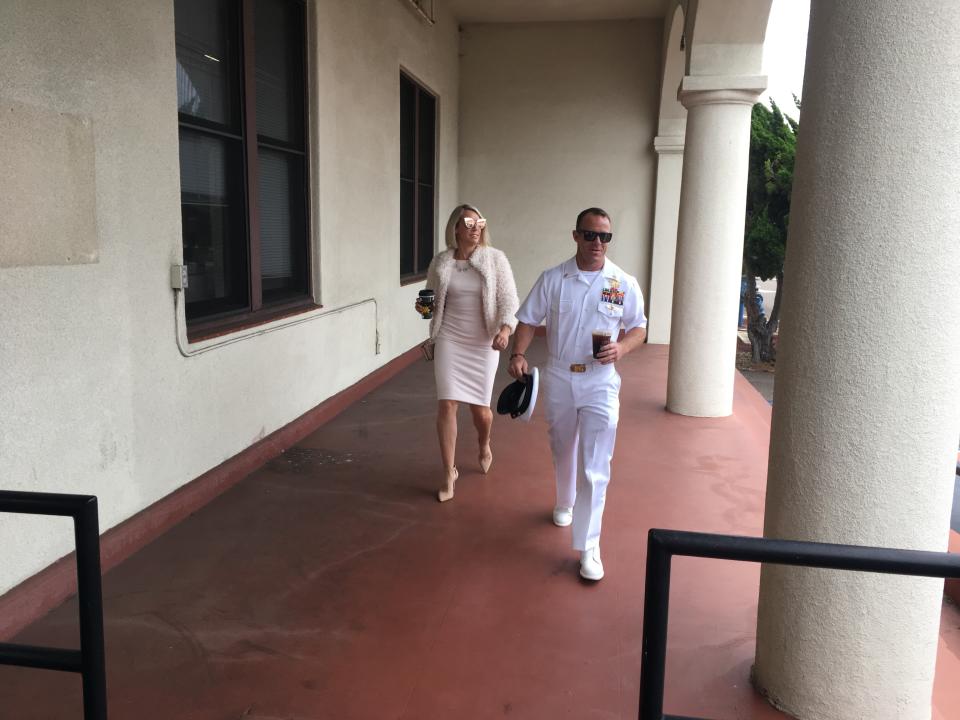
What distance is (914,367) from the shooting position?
2375 mm

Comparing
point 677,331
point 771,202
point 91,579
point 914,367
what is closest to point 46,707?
point 91,579

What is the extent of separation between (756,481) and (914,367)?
10.6 ft

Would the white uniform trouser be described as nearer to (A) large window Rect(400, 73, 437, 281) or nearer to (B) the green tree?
(A) large window Rect(400, 73, 437, 281)

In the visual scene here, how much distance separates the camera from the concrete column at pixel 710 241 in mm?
6531

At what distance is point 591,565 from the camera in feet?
12.4

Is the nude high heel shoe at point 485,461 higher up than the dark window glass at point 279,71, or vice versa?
the dark window glass at point 279,71

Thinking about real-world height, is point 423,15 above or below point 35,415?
above

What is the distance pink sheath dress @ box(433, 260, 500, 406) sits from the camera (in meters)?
4.70

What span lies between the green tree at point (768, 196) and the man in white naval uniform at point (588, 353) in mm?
10734

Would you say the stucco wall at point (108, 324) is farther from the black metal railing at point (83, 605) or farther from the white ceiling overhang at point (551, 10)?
the white ceiling overhang at point (551, 10)

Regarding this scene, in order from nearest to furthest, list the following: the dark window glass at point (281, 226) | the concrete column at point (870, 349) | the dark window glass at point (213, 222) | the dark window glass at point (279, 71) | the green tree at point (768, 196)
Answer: the concrete column at point (870, 349), the dark window glass at point (213, 222), the dark window glass at point (279, 71), the dark window glass at point (281, 226), the green tree at point (768, 196)

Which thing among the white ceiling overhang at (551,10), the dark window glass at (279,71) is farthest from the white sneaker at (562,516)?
the white ceiling overhang at (551,10)

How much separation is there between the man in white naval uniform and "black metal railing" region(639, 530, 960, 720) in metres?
2.15

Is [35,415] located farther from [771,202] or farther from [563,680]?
[771,202]
